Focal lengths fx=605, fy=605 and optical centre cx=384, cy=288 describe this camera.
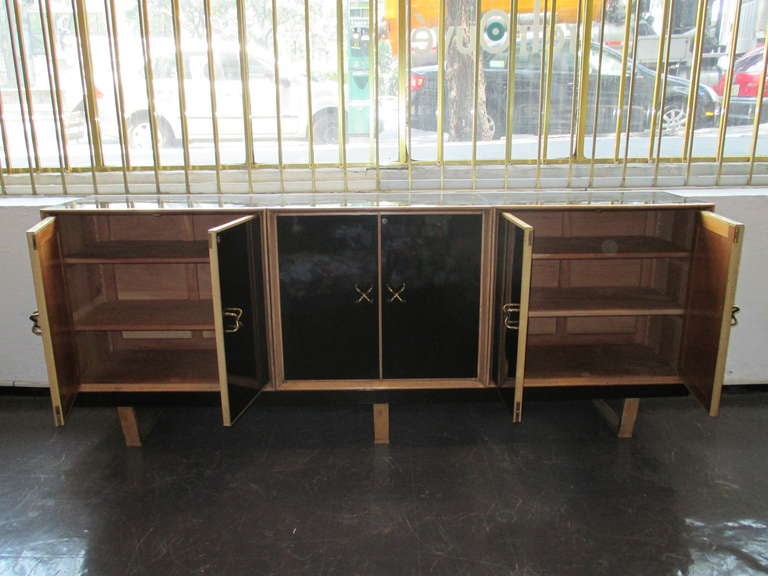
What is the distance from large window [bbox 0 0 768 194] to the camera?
2.68 metres

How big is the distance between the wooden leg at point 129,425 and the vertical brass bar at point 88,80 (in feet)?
3.63

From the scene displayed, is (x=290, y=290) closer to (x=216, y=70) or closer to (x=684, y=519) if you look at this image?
(x=216, y=70)

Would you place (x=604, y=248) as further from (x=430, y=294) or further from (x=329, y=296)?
(x=329, y=296)

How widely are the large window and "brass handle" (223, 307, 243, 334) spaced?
94cm

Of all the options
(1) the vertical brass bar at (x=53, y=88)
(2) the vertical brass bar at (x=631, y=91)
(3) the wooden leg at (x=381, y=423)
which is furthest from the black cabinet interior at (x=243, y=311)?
(2) the vertical brass bar at (x=631, y=91)

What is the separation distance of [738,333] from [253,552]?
7.93ft

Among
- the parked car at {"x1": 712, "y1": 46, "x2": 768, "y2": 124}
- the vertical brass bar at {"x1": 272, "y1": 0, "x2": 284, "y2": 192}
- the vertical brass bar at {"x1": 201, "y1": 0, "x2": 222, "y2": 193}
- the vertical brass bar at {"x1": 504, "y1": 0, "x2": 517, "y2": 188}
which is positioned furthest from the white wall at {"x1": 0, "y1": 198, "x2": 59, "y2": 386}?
the parked car at {"x1": 712, "y1": 46, "x2": 768, "y2": 124}

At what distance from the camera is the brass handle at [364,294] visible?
2.33 metres

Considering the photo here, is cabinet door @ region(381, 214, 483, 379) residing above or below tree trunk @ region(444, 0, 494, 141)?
below

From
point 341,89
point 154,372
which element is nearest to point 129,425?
point 154,372

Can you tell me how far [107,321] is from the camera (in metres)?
2.40

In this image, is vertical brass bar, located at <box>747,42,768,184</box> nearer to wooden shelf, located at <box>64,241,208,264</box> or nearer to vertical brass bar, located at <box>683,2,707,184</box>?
A: vertical brass bar, located at <box>683,2,707,184</box>

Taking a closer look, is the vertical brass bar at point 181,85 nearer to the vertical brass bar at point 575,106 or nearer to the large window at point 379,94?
the large window at point 379,94

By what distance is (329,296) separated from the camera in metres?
2.34
